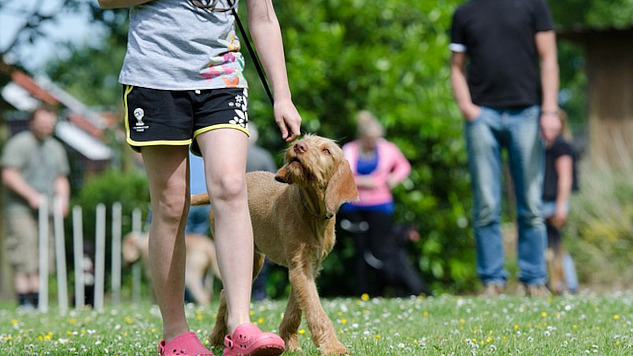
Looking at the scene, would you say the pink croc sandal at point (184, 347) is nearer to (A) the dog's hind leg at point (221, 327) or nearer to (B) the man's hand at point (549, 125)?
(A) the dog's hind leg at point (221, 327)

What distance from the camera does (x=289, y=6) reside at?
41.0 ft

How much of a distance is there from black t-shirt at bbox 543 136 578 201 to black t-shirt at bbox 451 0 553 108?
137 inches

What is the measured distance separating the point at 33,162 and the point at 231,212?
289 inches

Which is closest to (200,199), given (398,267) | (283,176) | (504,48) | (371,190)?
(283,176)

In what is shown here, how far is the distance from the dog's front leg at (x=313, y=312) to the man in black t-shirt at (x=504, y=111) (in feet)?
10.9

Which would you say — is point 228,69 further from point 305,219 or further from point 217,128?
point 305,219

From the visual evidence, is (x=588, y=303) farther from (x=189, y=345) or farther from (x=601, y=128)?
(x=601, y=128)

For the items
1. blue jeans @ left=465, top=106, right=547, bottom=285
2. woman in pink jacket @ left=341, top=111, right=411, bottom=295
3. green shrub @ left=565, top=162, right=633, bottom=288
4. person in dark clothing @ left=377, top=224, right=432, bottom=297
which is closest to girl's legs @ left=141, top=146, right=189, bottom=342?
blue jeans @ left=465, top=106, right=547, bottom=285

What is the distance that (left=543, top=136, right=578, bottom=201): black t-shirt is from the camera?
1125 centimetres

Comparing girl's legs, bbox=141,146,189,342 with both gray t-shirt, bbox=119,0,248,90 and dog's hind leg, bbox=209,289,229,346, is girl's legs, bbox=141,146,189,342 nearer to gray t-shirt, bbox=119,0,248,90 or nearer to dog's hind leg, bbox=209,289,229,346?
gray t-shirt, bbox=119,0,248,90

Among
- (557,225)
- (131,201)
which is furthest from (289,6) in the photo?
(131,201)

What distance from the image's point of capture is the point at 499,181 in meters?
7.89

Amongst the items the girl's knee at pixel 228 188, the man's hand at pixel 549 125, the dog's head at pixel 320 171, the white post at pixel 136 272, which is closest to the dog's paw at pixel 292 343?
the dog's head at pixel 320 171

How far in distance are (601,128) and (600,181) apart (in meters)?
3.72
